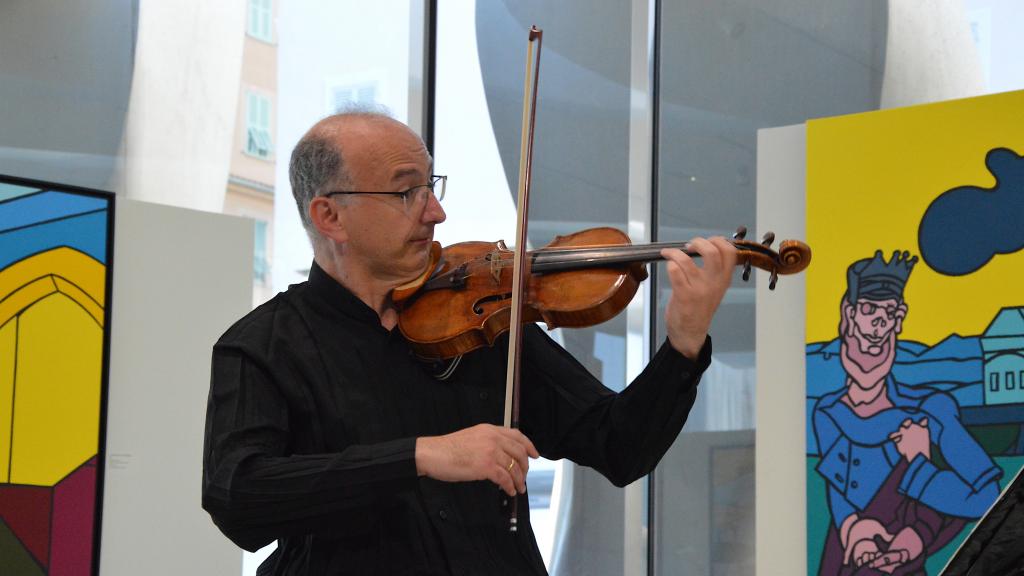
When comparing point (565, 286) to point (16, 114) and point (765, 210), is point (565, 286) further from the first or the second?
point (16, 114)

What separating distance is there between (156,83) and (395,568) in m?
3.91

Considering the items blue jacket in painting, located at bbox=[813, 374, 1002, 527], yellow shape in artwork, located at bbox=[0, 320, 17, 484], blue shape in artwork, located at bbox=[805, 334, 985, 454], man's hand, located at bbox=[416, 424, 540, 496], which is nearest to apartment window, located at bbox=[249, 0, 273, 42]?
yellow shape in artwork, located at bbox=[0, 320, 17, 484]

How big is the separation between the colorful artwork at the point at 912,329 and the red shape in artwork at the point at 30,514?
2.41 metres

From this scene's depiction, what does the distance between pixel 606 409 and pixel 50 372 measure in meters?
2.42

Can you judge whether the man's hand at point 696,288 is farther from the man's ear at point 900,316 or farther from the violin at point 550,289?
the man's ear at point 900,316

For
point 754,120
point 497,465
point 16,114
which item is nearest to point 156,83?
point 16,114

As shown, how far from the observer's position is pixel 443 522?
77.8 inches

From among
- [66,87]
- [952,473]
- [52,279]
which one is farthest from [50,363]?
[952,473]

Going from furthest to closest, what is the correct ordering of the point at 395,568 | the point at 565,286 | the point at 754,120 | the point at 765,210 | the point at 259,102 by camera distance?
the point at 259,102 < the point at 754,120 < the point at 765,210 < the point at 565,286 < the point at 395,568

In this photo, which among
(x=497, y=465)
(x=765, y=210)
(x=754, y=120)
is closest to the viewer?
(x=497, y=465)

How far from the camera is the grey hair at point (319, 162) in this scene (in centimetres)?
219

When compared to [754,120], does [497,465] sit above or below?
below

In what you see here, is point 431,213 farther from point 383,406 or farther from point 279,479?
point 279,479

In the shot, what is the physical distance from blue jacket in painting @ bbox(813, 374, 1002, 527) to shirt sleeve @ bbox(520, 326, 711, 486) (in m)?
1.71
